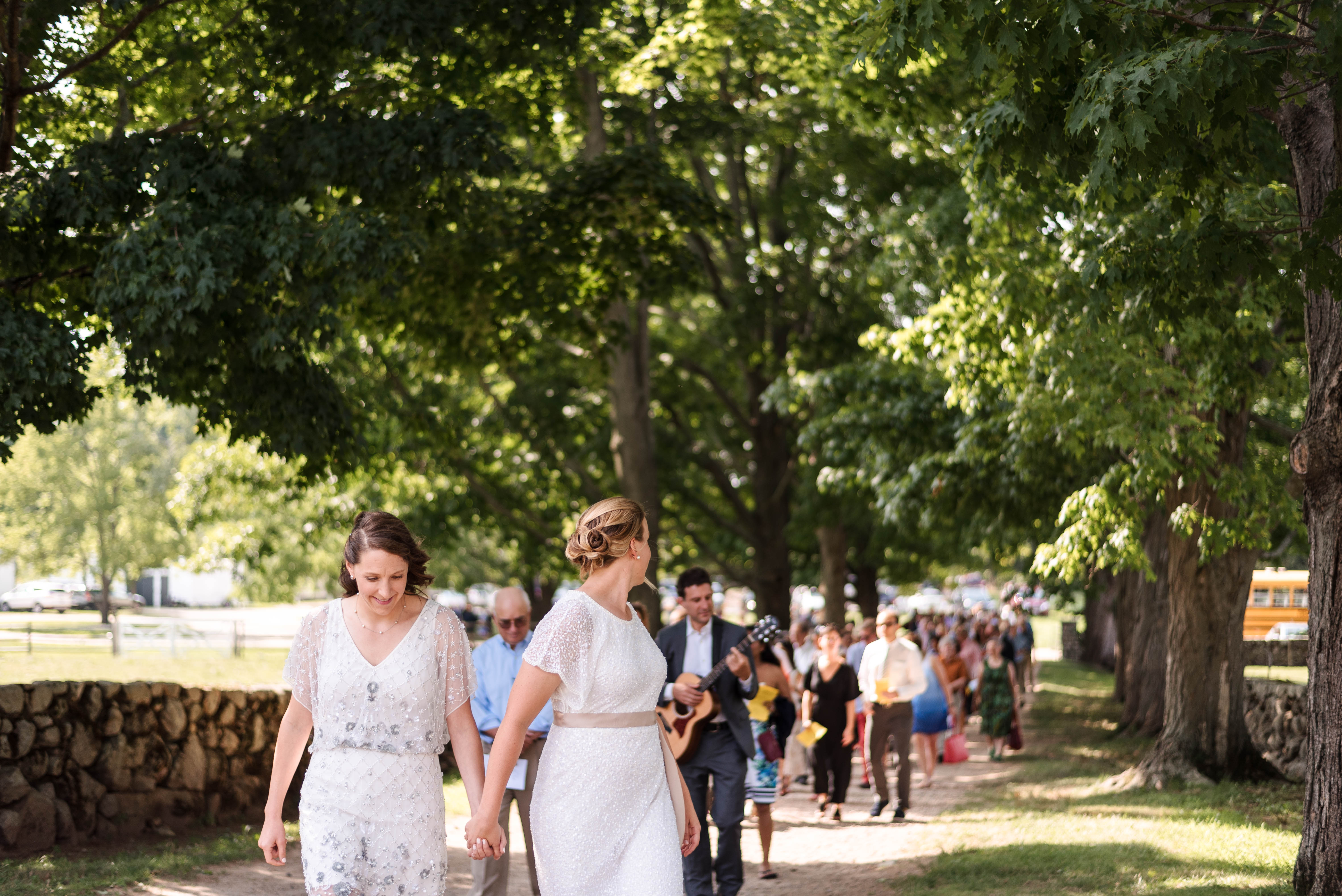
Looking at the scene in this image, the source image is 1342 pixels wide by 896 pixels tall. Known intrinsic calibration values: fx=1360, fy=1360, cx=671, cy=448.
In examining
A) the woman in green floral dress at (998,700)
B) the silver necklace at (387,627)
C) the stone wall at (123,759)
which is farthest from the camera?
the woman in green floral dress at (998,700)

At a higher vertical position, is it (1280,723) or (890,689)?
(890,689)

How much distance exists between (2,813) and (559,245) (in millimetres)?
6972

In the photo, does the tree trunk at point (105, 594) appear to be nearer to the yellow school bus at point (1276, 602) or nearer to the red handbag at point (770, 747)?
the red handbag at point (770, 747)

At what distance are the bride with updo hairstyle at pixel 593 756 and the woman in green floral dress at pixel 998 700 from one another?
601 inches

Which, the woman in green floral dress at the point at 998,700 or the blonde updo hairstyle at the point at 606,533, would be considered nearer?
the blonde updo hairstyle at the point at 606,533

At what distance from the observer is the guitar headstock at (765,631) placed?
8.16 m

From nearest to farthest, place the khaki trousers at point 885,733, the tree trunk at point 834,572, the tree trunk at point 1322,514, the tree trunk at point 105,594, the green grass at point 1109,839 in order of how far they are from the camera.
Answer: the tree trunk at point 1322,514, the green grass at point 1109,839, the khaki trousers at point 885,733, the tree trunk at point 834,572, the tree trunk at point 105,594

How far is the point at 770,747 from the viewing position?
11.0m

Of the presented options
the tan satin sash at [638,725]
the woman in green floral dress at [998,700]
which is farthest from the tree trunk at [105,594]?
the tan satin sash at [638,725]

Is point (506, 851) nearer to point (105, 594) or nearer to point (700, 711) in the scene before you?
point (700, 711)

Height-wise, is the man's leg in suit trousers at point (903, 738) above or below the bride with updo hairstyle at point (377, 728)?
below

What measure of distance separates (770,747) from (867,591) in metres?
29.8

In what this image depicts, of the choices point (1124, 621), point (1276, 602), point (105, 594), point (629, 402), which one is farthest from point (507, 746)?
point (1276, 602)

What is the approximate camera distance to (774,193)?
2323cm
